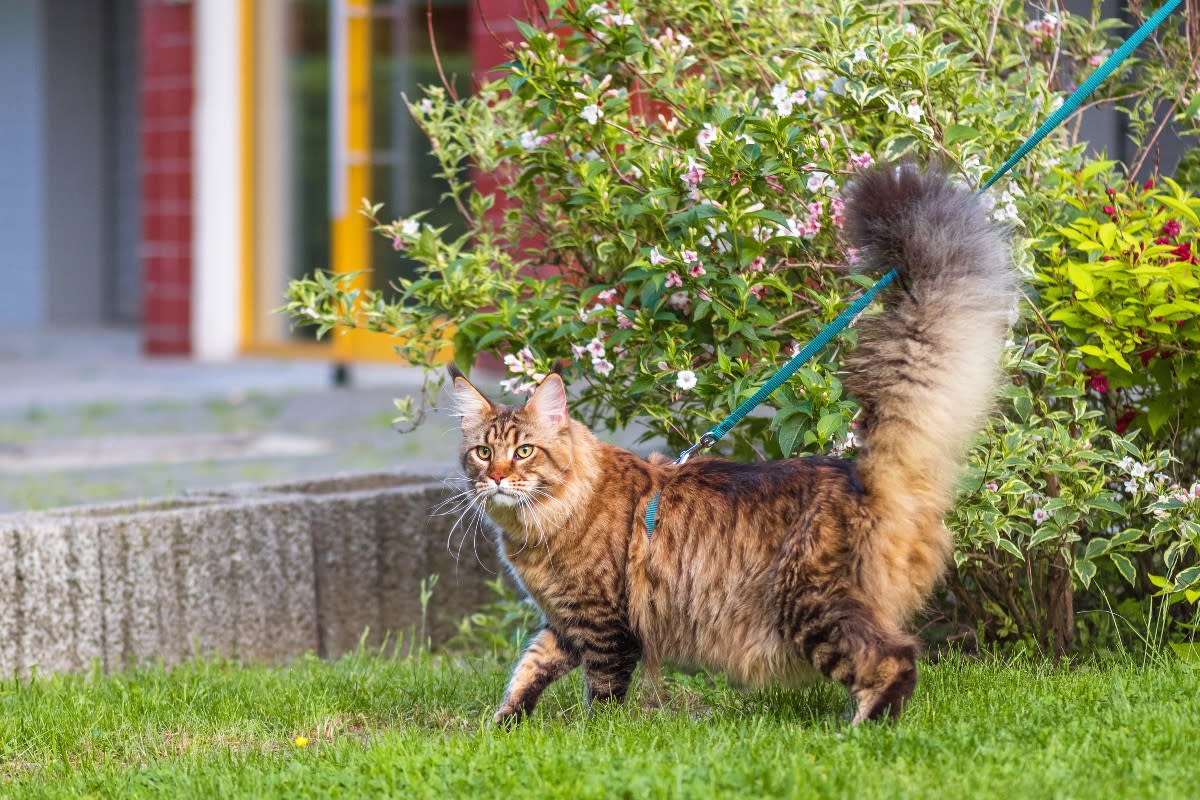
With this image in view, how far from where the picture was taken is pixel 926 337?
3.87m

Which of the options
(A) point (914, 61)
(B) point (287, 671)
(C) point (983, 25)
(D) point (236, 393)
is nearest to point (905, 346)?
(A) point (914, 61)

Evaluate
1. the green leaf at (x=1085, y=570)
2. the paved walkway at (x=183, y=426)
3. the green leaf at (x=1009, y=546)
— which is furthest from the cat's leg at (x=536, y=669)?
the paved walkway at (x=183, y=426)

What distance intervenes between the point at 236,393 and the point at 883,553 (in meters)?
8.82

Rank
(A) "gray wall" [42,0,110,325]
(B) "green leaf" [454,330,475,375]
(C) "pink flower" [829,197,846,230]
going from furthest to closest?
1. (A) "gray wall" [42,0,110,325]
2. (B) "green leaf" [454,330,475,375]
3. (C) "pink flower" [829,197,846,230]

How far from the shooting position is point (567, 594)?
4.28m

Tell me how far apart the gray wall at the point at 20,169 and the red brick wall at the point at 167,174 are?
195 inches

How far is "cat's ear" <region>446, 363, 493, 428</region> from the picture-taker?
4410 mm

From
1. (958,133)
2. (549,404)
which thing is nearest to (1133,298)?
(958,133)

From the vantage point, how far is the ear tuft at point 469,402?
4.41 m

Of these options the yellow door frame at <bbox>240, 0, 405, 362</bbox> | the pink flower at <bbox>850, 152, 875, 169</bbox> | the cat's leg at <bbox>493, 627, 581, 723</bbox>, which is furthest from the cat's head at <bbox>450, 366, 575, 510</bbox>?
the yellow door frame at <bbox>240, 0, 405, 362</bbox>

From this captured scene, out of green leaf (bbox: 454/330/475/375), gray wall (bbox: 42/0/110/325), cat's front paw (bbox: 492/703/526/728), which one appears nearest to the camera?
cat's front paw (bbox: 492/703/526/728)

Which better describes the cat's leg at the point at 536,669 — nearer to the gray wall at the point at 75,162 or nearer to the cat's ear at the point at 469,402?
the cat's ear at the point at 469,402

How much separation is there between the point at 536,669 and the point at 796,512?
34.9 inches

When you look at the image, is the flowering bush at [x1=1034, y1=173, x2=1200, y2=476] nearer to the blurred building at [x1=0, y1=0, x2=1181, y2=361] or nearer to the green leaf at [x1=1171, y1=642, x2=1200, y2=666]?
the green leaf at [x1=1171, y1=642, x2=1200, y2=666]
